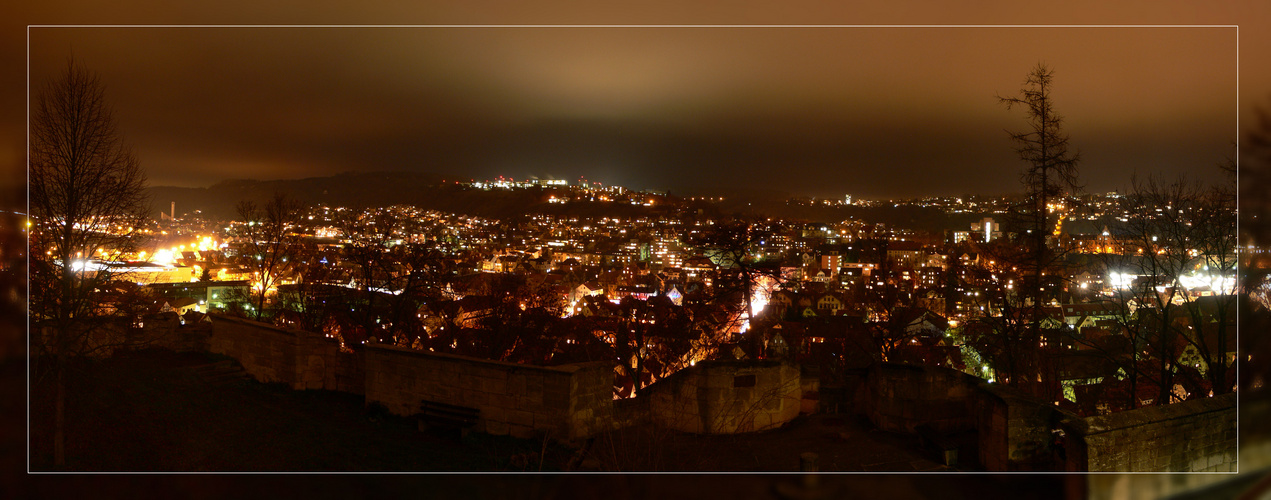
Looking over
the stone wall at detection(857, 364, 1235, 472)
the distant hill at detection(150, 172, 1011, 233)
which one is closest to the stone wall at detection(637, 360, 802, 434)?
the stone wall at detection(857, 364, 1235, 472)

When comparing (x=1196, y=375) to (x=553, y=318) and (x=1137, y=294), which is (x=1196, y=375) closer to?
(x=1137, y=294)

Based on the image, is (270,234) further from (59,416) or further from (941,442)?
(941,442)

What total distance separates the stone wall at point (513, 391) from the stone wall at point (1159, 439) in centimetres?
319

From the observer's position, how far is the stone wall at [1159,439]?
4020 millimetres

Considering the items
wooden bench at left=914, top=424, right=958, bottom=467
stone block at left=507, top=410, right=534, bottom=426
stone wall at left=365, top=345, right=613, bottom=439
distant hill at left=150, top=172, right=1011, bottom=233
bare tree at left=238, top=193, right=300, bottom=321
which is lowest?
wooden bench at left=914, top=424, right=958, bottom=467

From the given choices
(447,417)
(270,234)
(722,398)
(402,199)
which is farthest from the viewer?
(402,199)

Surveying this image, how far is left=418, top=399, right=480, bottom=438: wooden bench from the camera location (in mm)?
5113

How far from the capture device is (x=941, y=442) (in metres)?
5.37

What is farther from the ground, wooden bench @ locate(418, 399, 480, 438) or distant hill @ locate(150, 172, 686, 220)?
distant hill @ locate(150, 172, 686, 220)

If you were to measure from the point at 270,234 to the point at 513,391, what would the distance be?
1140 cm

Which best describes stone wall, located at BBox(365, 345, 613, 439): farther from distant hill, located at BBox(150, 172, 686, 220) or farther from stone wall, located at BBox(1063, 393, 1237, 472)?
stone wall, located at BBox(1063, 393, 1237, 472)

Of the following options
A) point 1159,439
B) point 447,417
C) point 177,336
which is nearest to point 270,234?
point 177,336

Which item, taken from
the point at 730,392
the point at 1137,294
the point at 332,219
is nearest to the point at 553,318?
the point at 332,219

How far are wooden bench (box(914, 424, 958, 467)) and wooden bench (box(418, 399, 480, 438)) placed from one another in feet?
12.8
